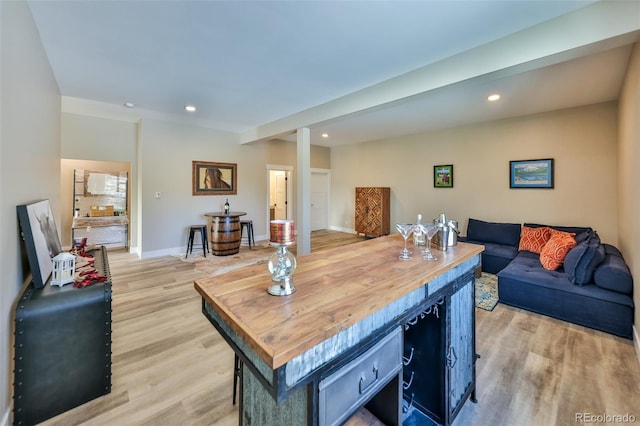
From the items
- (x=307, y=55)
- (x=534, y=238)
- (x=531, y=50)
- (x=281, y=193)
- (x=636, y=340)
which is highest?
(x=307, y=55)

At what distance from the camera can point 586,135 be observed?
4.12 meters

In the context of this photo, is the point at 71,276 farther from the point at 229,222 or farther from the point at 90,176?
the point at 90,176

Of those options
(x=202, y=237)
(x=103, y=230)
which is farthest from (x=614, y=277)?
(x=103, y=230)

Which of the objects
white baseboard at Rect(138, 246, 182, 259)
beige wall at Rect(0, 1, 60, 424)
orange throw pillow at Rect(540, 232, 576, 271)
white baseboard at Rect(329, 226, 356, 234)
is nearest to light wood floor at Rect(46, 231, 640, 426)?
beige wall at Rect(0, 1, 60, 424)

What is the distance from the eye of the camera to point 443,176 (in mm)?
5891

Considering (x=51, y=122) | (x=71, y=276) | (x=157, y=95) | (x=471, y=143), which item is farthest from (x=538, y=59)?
(x=51, y=122)

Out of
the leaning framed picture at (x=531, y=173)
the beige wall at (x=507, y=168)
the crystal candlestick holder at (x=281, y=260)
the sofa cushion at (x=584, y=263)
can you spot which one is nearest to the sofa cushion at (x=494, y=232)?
the beige wall at (x=507, y=168)

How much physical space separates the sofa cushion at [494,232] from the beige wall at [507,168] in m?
0.30

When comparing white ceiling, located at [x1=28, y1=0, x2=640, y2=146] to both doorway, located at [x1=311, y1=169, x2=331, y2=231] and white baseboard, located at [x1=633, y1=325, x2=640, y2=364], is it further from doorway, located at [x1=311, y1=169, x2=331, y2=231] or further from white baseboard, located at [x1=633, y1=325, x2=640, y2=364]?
doorway, located at [x1=311, y1=169, x2=331, y2=231]

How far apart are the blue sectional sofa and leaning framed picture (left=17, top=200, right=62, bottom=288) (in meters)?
4.39

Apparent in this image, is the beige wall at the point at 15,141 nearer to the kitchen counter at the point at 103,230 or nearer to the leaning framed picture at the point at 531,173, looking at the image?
the kitchen counter at the point at 103,230

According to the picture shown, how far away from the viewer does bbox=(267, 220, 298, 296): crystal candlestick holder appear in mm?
1049

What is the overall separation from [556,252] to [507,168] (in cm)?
217

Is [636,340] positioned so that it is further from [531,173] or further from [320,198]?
[320,198]
